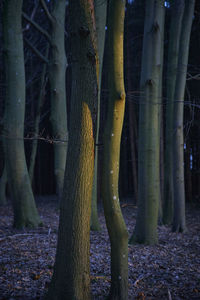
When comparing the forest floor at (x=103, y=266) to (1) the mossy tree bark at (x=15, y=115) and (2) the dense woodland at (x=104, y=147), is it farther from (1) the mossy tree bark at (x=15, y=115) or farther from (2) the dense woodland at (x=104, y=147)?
(1) the mossy tree bark at (x=15, y=115)

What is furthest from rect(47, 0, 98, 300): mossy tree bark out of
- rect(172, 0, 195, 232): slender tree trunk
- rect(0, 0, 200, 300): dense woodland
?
rect(172, 0, 195, 232): slender tree trunk

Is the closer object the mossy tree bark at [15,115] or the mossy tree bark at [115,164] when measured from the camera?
the mossy tree bark at [115,164]

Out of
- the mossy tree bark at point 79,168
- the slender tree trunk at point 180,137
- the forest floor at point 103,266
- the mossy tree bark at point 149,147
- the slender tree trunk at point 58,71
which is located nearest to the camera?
the mossy tree bark at point 79,168

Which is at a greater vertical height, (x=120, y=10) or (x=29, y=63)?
(x=29, y=63)

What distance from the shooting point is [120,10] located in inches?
149

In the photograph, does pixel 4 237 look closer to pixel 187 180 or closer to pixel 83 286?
pixel 83 286

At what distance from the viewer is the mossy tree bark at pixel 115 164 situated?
3670 millimetres

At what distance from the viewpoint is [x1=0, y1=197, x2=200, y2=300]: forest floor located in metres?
4.16

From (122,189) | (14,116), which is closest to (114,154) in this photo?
(14,116)

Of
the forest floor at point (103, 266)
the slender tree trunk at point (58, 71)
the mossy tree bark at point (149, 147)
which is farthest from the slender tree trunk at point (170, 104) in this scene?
the slender tree trunk at point (58, 71)

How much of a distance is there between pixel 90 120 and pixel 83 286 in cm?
187

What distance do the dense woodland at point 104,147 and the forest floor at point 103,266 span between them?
0.03 meters

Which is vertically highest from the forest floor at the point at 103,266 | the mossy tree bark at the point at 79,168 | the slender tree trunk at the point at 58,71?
the slender tree trunk at the point at 58,71

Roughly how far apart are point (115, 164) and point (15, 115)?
4986mm
